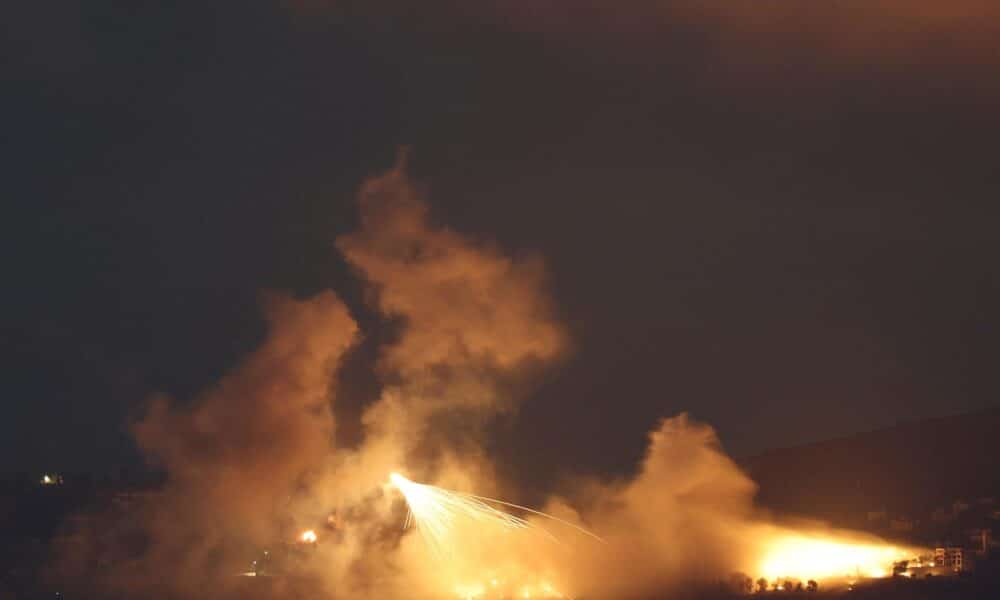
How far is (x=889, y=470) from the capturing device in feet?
150

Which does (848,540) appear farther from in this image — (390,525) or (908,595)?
(390,525)

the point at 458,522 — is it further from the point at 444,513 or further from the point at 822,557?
the point at 822,557

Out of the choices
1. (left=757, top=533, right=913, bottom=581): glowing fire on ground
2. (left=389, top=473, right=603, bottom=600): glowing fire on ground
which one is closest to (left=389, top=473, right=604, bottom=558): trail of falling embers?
(left=389, top=473, right=603, bottom=600): glowing fire on ground

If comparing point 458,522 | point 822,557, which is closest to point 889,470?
point 822,557

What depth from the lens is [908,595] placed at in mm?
27703

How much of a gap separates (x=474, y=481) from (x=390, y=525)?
3348 millimetres

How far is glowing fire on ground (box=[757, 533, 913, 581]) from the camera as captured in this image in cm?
3319

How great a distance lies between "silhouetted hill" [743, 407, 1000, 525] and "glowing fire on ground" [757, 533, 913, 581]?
444 cm

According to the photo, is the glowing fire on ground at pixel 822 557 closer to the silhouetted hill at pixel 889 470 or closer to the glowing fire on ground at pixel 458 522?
the silhouetted hill at pixel 889 470

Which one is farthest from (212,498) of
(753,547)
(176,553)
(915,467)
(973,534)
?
(915,467)

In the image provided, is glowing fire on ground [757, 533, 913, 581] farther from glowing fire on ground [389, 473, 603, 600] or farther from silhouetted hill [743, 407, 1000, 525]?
glowing fire on ground [389, 473, 603, 600]

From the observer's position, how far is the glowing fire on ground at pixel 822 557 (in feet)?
109

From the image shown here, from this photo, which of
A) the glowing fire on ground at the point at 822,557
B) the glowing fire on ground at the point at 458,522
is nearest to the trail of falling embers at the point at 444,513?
the glowing fire on ground at the point at 458,522

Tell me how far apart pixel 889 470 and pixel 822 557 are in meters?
12.9
